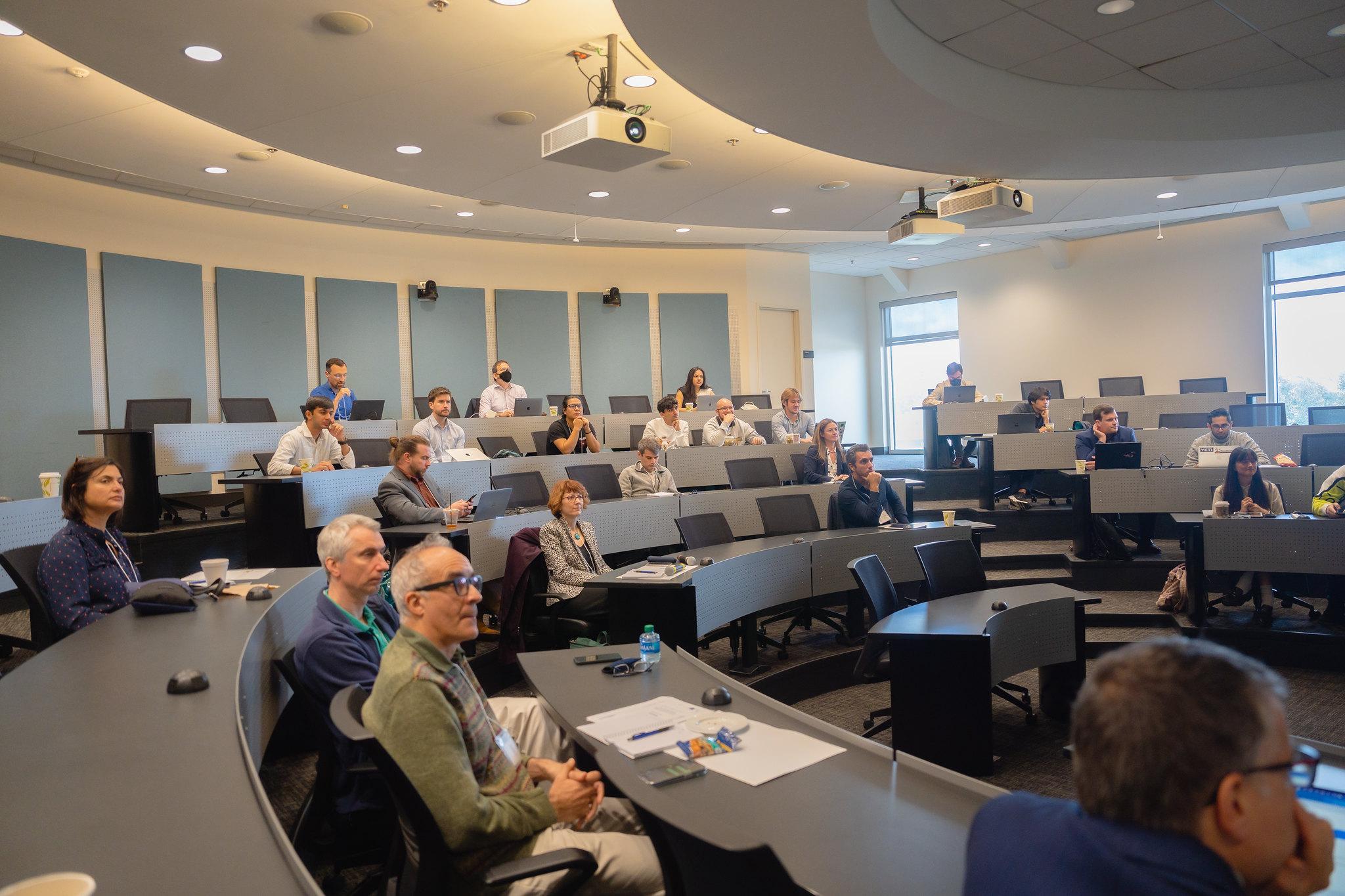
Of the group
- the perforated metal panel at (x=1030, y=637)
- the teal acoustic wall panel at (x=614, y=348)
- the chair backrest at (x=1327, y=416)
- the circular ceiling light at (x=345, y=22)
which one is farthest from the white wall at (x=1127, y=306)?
the circular ceiling light at (x=345, y=22)

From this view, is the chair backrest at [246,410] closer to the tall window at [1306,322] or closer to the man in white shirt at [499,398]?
the man in white shirt at [499,398]

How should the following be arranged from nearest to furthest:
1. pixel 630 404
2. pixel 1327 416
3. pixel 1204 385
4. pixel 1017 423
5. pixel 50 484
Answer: pixel 50 484 → pixel 1327 416 → pixel 1017 423 → pixel 1204 385 → pixel 630 404

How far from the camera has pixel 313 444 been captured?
5949 millimetres

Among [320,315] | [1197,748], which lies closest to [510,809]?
[1197,748]

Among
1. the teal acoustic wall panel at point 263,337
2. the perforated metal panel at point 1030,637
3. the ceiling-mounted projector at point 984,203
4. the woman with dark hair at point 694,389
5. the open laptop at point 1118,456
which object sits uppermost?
the ceiling-mounted projector at point 984,203

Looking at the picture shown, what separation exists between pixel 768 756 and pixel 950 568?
2890 millimetres

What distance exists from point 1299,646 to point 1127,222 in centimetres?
757

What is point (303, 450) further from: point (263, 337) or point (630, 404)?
point (630, 404)

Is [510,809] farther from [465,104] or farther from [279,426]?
[279,426]

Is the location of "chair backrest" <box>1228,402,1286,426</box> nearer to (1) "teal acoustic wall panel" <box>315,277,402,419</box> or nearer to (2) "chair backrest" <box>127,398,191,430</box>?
(1) "teal acoustic wall panel" <box>315,277,402,419</box>

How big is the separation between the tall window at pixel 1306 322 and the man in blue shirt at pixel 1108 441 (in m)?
4.00

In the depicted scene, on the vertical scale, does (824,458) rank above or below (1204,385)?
below

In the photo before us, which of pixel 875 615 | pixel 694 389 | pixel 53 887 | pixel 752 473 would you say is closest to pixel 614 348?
pixel 694 389

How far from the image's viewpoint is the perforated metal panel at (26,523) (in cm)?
456
